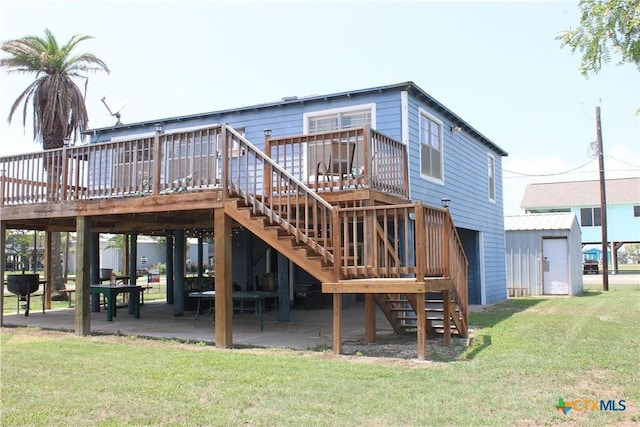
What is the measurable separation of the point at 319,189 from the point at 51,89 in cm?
1285

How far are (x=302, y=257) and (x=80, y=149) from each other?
4.71m

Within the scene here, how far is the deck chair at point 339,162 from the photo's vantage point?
9.13 meters

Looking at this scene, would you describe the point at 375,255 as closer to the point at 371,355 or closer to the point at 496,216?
the point at 371,355

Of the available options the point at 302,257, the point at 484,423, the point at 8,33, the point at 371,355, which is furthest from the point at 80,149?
the point at 8,33

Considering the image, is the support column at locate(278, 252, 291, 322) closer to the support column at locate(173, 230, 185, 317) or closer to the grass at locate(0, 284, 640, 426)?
the support column at locate(173, 230, 185, 317)

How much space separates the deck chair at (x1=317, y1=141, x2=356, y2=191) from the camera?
9.13 meters

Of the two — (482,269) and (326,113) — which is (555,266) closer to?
(482,269)

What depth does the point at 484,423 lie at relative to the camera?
439 centimetres

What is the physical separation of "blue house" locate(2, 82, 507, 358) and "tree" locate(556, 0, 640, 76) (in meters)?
2.54

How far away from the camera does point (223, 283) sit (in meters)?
8.45

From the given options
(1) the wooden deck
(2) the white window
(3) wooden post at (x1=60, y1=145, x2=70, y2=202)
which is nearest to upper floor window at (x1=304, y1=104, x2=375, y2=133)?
(1) the wooden deck

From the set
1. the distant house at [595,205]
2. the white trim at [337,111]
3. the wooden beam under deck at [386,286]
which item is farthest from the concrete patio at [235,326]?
the distant house at [595,205]

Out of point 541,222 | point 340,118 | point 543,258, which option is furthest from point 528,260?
point 340,118

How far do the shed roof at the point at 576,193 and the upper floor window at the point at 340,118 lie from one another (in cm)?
3086
